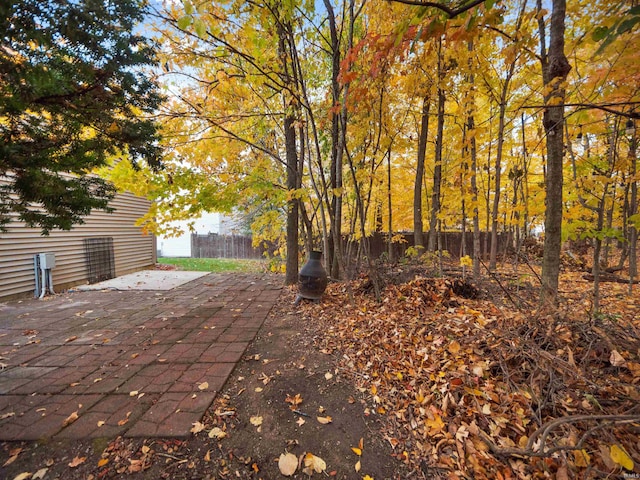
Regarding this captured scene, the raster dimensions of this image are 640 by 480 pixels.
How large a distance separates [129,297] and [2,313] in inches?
65.8

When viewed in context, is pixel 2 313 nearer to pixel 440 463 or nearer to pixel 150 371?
pixel 150 371

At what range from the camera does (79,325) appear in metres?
3.84

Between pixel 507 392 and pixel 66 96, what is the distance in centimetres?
351

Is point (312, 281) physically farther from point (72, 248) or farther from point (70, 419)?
point (72, 248)

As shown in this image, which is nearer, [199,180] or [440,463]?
A: [440,463]

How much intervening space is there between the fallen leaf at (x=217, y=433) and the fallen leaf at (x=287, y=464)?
1.37ft

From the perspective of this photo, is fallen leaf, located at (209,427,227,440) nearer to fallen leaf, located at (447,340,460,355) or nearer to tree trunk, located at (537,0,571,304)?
fallen leaf, located at (447,340,460,355)

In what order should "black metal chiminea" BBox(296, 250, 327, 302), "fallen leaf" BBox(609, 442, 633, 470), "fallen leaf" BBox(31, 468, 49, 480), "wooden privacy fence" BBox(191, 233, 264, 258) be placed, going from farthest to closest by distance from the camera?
"wooden privacy fence" BBox(191, 233, 264, 258) → "black metal chiminea" BBox(296, 250, 327, 302) → "fallen leaf" BBox(31, 468, 49, 480) → "fallen leaf" BBox(609, 442, 633, 470)

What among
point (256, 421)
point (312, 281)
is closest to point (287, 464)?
point (256, 421)

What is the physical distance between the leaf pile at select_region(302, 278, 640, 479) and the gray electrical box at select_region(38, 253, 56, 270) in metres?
6.26

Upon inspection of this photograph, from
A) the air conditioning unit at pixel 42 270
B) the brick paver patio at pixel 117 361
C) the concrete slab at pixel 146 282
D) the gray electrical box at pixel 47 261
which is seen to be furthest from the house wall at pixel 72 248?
the brick paver patio at pixel 117 361

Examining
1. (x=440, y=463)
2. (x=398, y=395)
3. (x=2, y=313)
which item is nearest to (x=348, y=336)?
(x=398, y=395)

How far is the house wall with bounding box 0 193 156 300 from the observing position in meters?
5.21

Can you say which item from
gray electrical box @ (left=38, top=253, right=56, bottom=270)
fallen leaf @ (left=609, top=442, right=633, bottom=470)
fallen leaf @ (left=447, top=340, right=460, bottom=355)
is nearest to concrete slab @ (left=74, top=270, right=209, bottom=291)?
gray electrical box @ (left=38, top=253, right=56, bottom=270)
